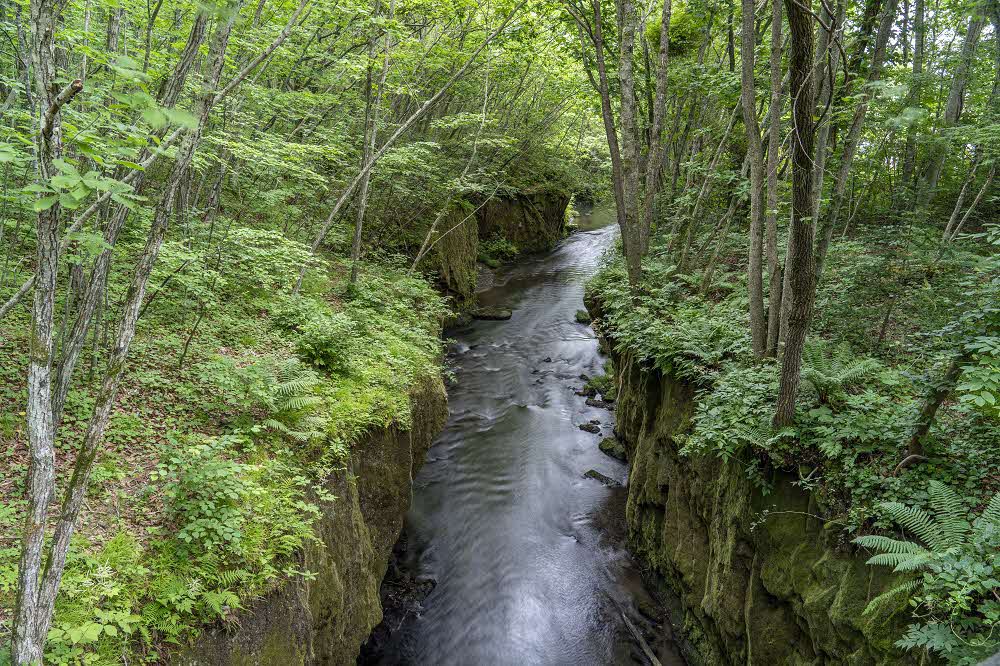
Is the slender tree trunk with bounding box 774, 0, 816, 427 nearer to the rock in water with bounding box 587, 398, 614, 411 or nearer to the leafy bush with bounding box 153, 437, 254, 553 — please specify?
the leafy bush with bounding box 153, 437, 254, 553

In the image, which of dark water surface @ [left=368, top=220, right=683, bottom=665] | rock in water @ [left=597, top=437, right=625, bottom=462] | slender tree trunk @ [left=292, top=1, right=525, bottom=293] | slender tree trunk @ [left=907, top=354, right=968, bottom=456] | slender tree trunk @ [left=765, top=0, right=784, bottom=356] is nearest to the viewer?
slender tree trunk @ [left=907, top=354, right=968, bottom=456]

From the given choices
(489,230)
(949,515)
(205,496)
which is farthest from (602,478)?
(489,230)

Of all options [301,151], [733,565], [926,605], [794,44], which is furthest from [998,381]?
[301,151]

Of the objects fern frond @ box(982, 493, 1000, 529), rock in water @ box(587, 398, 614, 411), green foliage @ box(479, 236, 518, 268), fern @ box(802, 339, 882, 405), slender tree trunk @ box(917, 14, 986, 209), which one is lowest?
rock in water @ box(587, 398, 614, 411)

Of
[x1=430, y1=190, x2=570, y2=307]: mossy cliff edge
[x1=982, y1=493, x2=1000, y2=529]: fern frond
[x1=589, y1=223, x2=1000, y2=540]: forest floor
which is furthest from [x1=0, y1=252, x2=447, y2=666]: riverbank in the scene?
[x1=430, y1=190, x2=570, y2=307]: mossy cliff edge

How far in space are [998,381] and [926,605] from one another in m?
1.71

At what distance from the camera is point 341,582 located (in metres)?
6.11

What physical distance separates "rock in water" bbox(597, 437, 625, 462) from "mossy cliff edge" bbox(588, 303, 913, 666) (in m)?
2.24

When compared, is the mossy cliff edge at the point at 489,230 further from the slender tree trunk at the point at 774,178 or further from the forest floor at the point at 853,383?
the slender tree trunk at the point at 774,178

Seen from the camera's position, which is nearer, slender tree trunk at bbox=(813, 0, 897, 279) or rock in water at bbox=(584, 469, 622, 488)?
slender tree trunk at bbox=(813, 0, 897, 279)

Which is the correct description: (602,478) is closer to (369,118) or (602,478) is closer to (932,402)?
(932,402)

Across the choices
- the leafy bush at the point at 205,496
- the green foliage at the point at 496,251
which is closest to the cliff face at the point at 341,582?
the leafy bush at the point at 205,496

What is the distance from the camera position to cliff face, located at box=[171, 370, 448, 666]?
14.5 ft

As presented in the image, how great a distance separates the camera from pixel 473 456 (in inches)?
466
